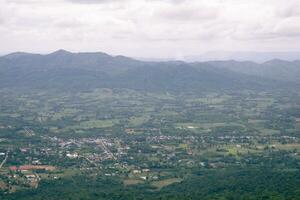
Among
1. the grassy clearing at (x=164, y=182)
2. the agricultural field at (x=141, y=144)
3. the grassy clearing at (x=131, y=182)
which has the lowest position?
the grassy clearing at (x=131, y=182)

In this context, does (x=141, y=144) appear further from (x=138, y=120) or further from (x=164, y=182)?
(x=138, y=120)

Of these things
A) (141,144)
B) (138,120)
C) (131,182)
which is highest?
(138,120)

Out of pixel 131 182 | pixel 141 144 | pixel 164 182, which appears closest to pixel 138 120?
pixel 141 144

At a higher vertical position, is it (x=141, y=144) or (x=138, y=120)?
(x=138, y=120)

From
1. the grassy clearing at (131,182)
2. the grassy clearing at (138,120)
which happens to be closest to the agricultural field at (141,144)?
the grassy clearing at (131,182)

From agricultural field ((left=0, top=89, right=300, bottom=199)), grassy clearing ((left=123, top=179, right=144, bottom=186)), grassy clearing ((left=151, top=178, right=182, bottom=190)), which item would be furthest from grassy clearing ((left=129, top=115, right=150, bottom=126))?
grassy clearing ((left=151, top=178, right=182, bottom=190))

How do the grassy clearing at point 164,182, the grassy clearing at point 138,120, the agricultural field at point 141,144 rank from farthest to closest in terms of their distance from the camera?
1. the grassy clearing at point 138,120
2. the agricultural field at point 141,144
3. the grassy clearing at point 164,182

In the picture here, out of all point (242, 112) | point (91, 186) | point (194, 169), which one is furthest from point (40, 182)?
point (242, 112)

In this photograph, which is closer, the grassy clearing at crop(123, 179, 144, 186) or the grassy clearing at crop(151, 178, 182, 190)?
the grassy clearing at crop(151, 178, 182, 190)

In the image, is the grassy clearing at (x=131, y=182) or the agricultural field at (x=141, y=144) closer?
the grassy clearing at (x=131, y=182)

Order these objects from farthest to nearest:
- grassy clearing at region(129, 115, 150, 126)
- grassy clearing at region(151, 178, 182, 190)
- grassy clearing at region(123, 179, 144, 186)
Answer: grassy clearing at region(129, 115, 150, 126) → grassy clearing at region(123, 179, 144, 186) → grassy clearing at region(151, 178, 182, 190)

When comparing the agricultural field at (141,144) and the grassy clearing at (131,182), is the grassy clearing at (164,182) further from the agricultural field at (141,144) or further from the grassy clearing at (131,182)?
the grassy clearing at (131,182)

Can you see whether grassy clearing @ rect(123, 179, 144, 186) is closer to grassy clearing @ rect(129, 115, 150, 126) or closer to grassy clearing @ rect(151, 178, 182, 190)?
grassy clearing @ rect(151, 178, 182, 190)
